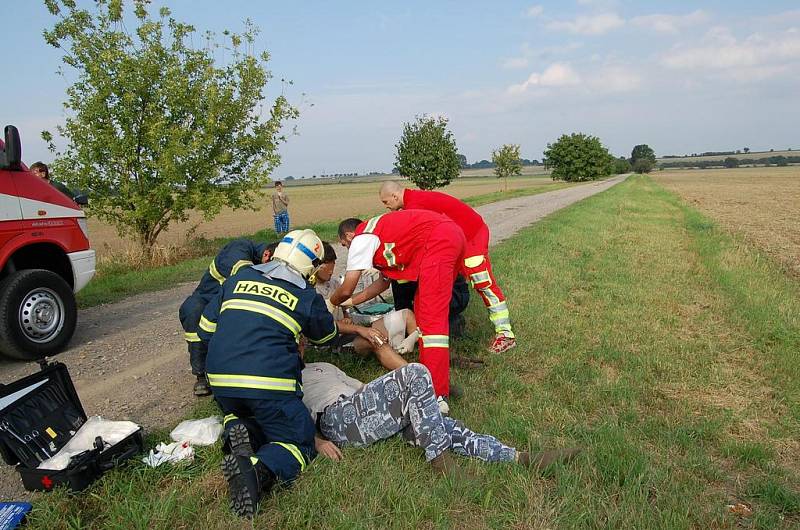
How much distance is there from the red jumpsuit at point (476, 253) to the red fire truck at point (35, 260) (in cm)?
398

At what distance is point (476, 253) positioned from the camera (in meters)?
6.14

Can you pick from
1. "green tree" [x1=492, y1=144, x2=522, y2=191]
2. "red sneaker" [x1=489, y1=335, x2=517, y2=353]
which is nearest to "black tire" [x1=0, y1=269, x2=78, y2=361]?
"red sneaker" [x1=489, y1=335, x2=517, y2=353]

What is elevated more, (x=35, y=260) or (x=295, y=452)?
(x=35, y=260)

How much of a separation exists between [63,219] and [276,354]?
15.5 ft

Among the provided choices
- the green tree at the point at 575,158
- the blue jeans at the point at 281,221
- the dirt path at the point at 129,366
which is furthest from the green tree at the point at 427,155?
the green tree at the point at 575,158

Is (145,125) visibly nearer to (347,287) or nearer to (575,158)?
(347,287)

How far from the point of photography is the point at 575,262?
11211 millimetres

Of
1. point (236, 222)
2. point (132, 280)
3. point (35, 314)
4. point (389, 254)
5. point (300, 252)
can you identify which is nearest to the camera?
point (300, 252)

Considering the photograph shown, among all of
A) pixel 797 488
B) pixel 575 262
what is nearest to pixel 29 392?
pixel 797 488

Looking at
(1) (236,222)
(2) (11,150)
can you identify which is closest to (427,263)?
(2) (11,150)

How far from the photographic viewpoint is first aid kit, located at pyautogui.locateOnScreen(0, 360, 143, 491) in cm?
326

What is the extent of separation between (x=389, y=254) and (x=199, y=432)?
6.90ft

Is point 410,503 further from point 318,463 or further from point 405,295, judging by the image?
point 405,295

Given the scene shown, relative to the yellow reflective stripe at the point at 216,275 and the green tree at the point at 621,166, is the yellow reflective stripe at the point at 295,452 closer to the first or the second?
the yellow reflective stripe at the point at 216,275
